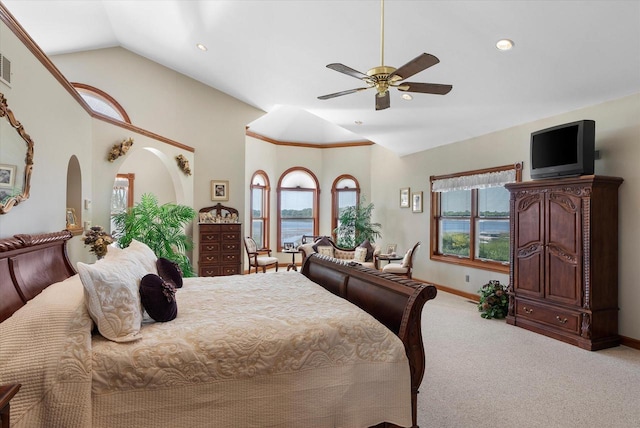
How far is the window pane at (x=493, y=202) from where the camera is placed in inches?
226

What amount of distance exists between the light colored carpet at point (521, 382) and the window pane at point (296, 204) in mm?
5448

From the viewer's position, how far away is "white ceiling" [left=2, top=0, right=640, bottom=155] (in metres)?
3.39

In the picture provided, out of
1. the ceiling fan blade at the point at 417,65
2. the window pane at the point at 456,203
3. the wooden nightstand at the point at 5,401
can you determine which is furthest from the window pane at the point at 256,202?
the wooden nightstand at the point at 5,401

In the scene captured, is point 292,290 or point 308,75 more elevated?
point 308,75

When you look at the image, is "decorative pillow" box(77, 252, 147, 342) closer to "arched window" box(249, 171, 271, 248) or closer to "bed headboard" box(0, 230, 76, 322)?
"bed headboard" box(0, 230, 76, 322)

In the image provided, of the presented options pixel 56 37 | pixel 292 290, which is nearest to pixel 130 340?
pixel 292 290

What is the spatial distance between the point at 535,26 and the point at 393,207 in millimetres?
5116

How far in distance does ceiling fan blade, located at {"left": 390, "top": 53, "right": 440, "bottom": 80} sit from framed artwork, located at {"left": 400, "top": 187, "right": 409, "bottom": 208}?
5147mm

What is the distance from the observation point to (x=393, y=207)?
8211mm

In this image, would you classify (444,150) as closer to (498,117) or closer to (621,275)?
(498,117)

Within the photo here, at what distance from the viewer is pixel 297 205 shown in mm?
9430

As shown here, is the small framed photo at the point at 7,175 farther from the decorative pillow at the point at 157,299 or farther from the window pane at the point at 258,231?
the window pane at the point at 258,231

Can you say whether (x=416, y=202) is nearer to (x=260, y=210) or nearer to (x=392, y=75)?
(x=260, y=210)

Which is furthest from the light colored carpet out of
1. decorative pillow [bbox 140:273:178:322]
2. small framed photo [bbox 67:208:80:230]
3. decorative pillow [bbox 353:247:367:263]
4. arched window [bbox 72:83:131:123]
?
arched window [bbox 72:83:131:123]
